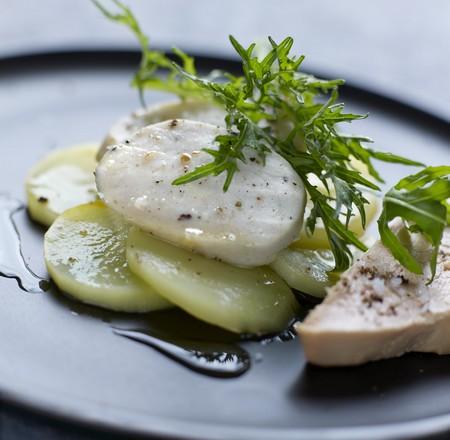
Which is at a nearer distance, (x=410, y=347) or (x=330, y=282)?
(x=410, y=347)

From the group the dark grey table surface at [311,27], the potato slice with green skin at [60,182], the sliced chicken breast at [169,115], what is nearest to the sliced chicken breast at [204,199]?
the potato slice with green skin at [60,182]

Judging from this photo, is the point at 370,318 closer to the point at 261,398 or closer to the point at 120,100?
the point at 261,398

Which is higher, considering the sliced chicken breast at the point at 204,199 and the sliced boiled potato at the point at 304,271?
the sliced chicken breast at the point at 204,199

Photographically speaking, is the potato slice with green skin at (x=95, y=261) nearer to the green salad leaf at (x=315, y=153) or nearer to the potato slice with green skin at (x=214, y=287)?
the potato slice with green skin at (x=214, y=287)

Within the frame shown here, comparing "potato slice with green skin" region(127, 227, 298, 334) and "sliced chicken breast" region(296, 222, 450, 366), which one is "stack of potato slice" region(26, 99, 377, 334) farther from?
"sliced chicken breast" region(296, 222, 450, 366)

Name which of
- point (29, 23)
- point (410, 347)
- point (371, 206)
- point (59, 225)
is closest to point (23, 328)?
point (59, 225)
